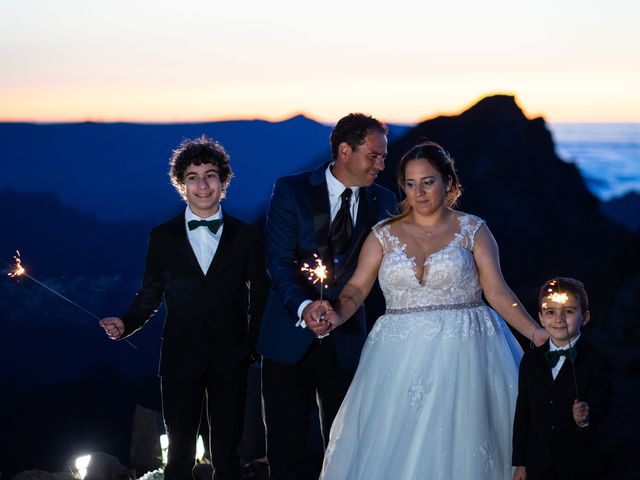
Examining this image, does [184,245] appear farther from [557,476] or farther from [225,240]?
[557,476]

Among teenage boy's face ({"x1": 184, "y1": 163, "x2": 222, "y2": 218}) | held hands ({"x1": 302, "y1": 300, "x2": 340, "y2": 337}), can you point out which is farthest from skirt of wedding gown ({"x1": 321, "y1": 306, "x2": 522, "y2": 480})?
teenage boy's face ({"x1": 184, "y1": 163, "x2": 222, "y2": 218})

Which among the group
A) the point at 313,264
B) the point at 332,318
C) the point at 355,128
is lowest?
the point at 332,318

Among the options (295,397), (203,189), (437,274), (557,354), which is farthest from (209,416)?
(557,354)

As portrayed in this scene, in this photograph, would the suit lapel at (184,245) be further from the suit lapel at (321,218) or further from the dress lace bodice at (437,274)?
the dress lace bodice at (437,274)

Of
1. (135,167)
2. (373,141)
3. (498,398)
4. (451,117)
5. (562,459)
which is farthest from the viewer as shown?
(451,117)

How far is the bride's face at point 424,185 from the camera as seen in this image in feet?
14.2

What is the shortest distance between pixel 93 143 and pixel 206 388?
5194 mm

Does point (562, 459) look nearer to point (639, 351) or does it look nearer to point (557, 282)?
point (557, 282)

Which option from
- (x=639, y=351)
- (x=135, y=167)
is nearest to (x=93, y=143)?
(x=135, y=167)

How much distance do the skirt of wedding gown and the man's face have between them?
0.63 metres

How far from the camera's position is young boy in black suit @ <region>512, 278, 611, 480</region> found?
153 inches

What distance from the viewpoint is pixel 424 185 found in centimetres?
434

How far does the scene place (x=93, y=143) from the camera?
9.50 meters

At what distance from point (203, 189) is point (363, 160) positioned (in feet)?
2.35
